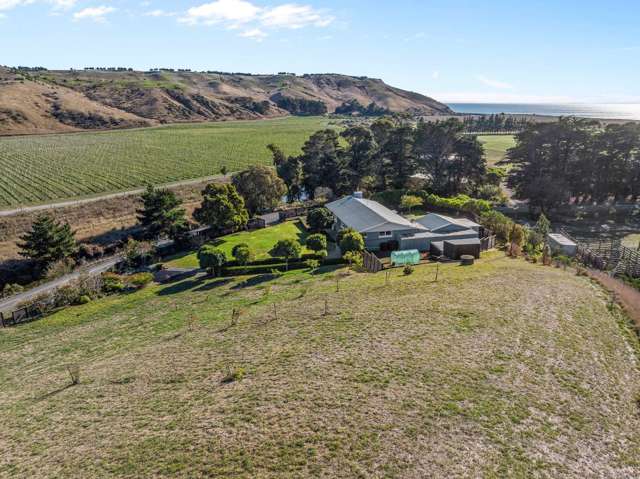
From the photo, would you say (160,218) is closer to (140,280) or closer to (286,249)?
(140,280)

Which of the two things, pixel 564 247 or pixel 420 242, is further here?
pixel 564 247

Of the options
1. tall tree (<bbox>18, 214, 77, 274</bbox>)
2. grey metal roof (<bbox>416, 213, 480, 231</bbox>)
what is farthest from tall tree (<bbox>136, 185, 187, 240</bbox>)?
grey metal roof (<bbox>416, 213, 480, 231</bbox>)

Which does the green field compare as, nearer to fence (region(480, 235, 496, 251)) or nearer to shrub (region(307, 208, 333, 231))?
fence (region(480, 235, 496, 251))

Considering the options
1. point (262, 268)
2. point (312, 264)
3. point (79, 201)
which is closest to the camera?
point (312, 264)

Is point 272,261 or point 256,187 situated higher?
point 256,187

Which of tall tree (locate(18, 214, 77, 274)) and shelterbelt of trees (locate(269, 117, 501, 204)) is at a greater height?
shelterbelt of trees (locate(269, 117, 501, 204))

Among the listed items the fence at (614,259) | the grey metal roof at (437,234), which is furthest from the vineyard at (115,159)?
the fence at (614,259)

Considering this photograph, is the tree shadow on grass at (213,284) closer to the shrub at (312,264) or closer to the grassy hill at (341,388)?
the grassy hill at (341,388)

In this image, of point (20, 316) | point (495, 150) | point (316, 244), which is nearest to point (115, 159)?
point (20, 316)
